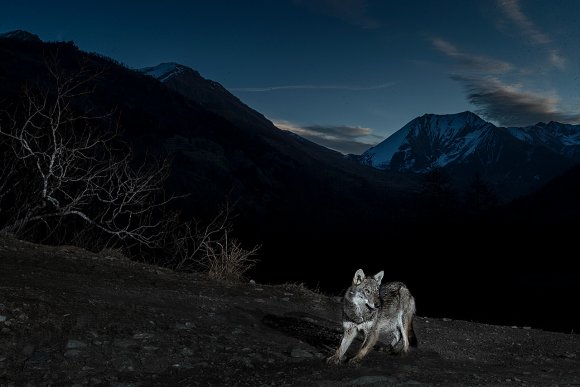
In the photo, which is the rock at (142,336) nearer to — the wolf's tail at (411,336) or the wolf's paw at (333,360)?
the wolf's paw at (333,360)

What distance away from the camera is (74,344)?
→ 6355 millimetres

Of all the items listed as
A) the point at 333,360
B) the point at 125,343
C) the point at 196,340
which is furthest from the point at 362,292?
the point at 125,343

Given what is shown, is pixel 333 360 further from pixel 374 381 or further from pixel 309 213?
pixel 309 213

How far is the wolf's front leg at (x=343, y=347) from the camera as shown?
6789 millimetres

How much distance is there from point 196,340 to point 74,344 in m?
1.63

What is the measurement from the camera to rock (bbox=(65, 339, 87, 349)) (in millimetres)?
6289

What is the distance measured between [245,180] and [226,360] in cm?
15037

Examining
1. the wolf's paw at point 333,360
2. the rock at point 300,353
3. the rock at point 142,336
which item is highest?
the wolf's paw at point 333,360

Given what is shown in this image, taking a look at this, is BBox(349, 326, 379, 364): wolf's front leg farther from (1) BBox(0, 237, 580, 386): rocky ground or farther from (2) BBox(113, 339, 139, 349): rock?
(2) BBox(113, 339, 139, 349): rock

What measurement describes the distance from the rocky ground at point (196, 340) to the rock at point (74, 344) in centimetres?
2

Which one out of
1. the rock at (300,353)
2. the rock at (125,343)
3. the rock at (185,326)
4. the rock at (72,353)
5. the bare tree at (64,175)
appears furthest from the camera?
the bare tree at (64,175)

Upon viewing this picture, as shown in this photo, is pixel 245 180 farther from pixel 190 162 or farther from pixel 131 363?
pixel 131 363

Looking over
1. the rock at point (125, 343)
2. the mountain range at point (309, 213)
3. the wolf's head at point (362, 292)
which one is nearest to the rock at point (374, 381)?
the wolf's head at point (362, 292)

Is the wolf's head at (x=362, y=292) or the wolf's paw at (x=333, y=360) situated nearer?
the wolf's paw at (x=333, y=360)
